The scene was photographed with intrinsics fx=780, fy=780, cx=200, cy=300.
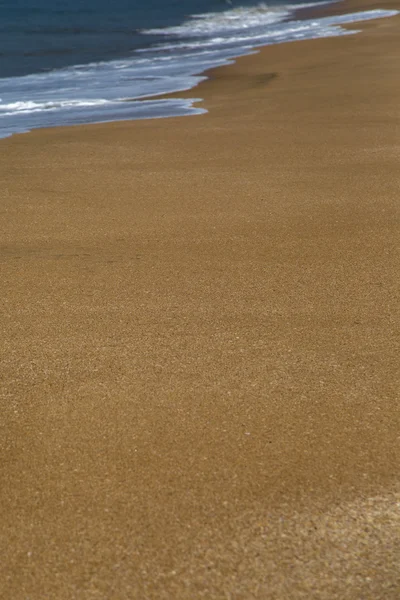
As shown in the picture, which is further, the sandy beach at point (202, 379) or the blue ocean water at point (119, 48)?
the blue ocean water at point (119, 48)

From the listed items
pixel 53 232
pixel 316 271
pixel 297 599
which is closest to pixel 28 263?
pixel 53 232

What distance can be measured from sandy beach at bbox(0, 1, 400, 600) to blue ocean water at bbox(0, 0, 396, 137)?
3646 millimetres

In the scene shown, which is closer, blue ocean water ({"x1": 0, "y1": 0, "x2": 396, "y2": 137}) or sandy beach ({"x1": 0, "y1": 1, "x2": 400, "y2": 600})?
sandy beach ({"x1": 0, "y1": 1, "x2": 400, "y2": 600})

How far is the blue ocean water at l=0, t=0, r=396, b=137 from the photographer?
33.2 feet

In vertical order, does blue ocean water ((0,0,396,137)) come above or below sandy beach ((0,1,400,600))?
above

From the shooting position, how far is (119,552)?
2.29 meters

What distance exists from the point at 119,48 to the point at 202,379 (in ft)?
58.4

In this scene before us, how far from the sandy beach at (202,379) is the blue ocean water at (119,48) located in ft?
12.0

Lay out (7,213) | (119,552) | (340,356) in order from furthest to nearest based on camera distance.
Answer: (7,213) < (340,356) < (119,552)

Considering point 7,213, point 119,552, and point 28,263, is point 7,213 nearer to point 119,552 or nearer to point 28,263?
point 28,263

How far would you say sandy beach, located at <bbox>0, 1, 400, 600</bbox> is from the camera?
2275mm

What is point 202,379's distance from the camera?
10.4 feet

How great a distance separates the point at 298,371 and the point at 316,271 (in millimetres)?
1105

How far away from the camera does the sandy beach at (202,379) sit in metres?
2.28
